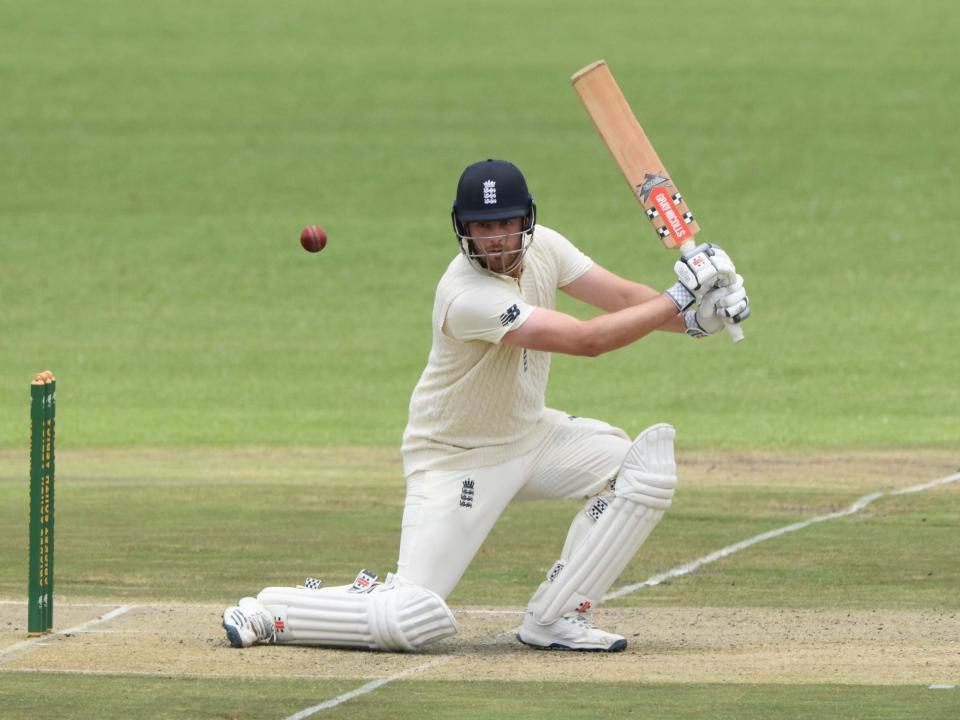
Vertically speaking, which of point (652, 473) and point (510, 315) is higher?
point (510, 315)

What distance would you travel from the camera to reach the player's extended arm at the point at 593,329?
6469mm

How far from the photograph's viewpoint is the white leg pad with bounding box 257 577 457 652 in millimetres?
6703

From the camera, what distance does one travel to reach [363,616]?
6750mm

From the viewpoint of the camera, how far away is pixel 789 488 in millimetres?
11172

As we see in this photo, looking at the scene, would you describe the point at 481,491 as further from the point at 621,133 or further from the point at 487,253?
the point at 621,133

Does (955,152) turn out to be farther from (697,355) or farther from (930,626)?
(930,626)

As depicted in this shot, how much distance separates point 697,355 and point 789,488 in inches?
262

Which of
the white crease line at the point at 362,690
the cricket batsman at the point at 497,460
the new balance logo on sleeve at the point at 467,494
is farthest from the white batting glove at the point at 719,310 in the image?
the white crease line at the point at 362,690

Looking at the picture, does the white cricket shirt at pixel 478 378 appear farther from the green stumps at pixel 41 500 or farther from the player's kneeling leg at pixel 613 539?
the green stumps at pixel 41 500

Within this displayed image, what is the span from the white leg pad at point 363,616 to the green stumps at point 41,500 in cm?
72

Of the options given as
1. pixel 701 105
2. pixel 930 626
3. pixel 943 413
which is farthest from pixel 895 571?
pixel 701 105

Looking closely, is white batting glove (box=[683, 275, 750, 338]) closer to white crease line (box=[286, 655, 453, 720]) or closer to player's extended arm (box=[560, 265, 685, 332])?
player's extended arm (box=[560, 265, 685, 332])

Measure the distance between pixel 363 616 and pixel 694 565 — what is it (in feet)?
7.57

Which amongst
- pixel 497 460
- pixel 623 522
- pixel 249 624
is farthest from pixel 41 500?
pixel 623 522
